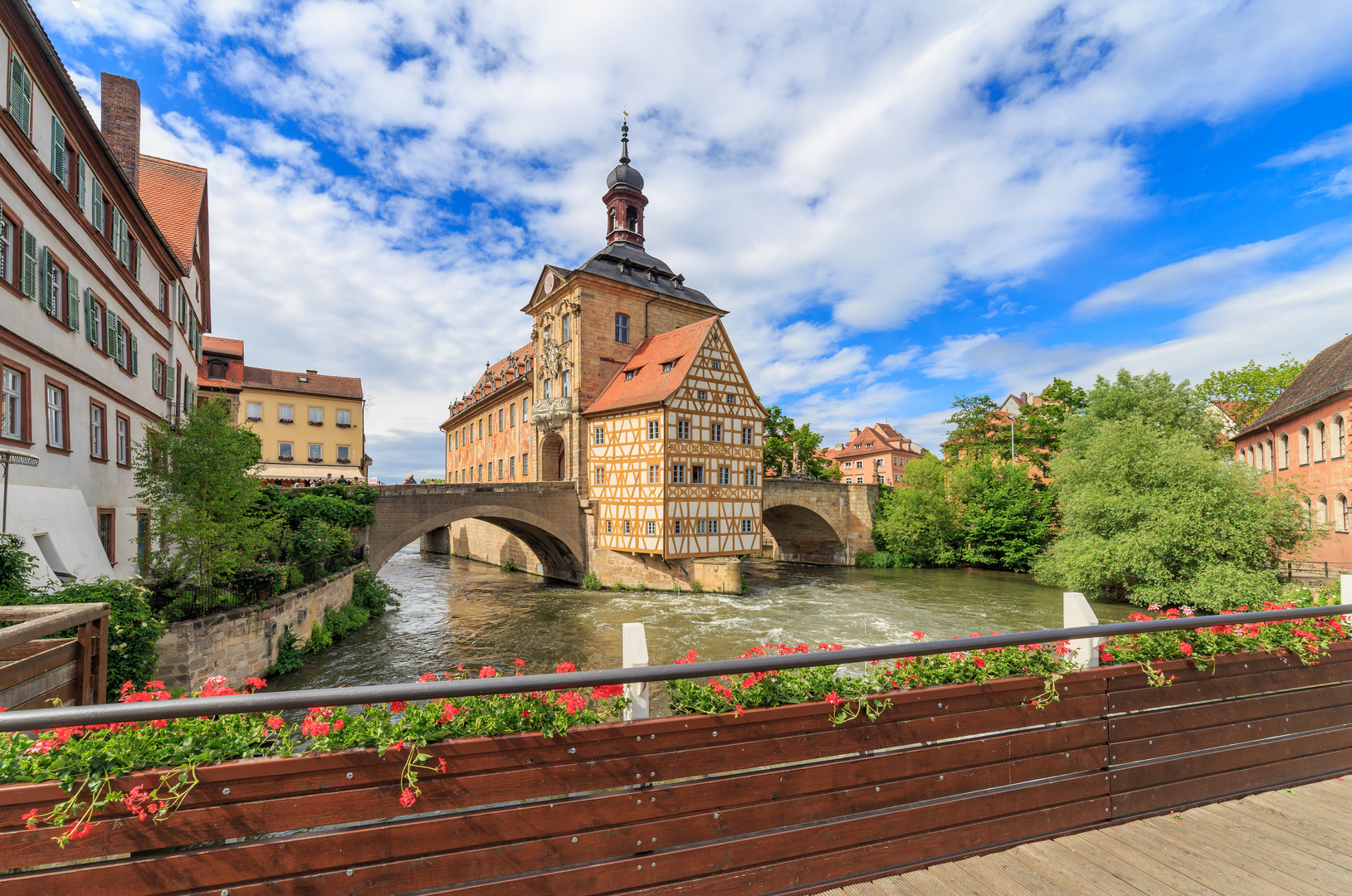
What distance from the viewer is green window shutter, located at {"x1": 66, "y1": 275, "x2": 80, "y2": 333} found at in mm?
11102

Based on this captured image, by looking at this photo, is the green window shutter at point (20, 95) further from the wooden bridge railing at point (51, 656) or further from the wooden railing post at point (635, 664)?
the wooden railing post at point (635, 664)

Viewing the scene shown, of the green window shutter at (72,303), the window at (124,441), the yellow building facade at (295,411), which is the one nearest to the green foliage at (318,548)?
the window at (124,441)

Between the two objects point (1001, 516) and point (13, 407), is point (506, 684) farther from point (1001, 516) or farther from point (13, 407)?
point (1001, 516)

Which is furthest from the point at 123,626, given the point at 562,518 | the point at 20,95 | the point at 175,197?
the point at 175,197

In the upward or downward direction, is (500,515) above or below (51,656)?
above

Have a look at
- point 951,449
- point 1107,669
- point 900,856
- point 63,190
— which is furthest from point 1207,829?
point 951,449

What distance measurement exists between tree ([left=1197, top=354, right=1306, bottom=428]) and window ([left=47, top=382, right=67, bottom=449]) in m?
45.2

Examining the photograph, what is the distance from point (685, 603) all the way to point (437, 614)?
8449 millimetres

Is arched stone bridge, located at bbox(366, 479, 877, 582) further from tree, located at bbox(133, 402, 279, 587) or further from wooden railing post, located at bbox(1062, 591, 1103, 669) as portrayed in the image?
wooden railing post, located at bbox(1062, 591, 1103, 669)

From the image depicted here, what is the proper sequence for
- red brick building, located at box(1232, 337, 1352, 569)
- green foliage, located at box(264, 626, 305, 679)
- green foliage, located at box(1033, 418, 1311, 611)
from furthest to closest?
red brick building, located at box(1232, 337, 1352, 569), green foliage, located at box(1033, 418, 1311, 611), green foliage, located at box(264, 626, 305, 679)

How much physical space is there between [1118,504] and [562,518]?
19.7 metres

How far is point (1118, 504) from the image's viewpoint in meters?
19.2

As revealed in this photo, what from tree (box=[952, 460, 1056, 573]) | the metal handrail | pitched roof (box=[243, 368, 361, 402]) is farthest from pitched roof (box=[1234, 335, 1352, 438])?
pitched roof (box=[243, 368, 361, 402])

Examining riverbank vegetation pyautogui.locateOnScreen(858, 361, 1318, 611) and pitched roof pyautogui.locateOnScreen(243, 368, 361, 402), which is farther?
pitched roof pyautogui.locateOnScreen(243, 368, 361, 402)
